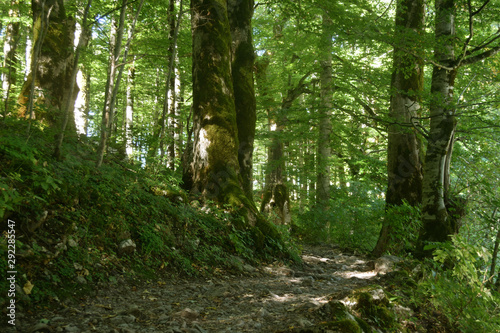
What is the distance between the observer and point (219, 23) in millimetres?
7492

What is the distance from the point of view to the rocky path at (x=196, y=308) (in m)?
2.56

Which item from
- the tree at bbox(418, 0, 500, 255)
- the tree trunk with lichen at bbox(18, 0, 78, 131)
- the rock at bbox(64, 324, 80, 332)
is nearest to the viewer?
the rock at bbox(64, 324, 80, 332)

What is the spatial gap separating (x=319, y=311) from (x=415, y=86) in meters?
7.27

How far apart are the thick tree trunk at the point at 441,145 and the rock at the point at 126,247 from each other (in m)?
4.71

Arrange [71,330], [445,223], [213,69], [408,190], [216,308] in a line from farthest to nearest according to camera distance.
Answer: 1. [408,190]
2. [213,69]
3. [445,223]
4. [216,308]
5. [71,330]

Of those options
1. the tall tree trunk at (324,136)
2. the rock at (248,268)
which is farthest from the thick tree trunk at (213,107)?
the tall tree trunk at (324,136)

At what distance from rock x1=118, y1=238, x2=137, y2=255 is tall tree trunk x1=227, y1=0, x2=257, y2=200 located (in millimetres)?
3887

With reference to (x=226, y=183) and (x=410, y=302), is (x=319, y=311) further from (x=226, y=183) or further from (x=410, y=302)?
(x=226, y=183)

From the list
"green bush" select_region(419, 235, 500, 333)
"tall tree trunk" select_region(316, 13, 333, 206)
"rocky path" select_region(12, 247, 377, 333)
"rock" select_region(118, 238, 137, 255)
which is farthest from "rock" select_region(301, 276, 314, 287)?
"tall tree trunk" select_region(316, 13, 333, 206)

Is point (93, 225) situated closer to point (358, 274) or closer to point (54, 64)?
point (358, 274)

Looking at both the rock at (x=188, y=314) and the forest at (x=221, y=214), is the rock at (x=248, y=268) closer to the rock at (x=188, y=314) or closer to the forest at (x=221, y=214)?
the forest at (x=221, y=214)

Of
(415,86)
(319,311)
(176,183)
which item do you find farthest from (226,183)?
(415,86)

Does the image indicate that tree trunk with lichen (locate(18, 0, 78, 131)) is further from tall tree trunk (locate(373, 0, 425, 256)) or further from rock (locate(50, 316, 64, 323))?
tall tree trunk (locate(373, 0, 425, 256))

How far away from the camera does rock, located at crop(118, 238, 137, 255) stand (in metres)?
4.02
